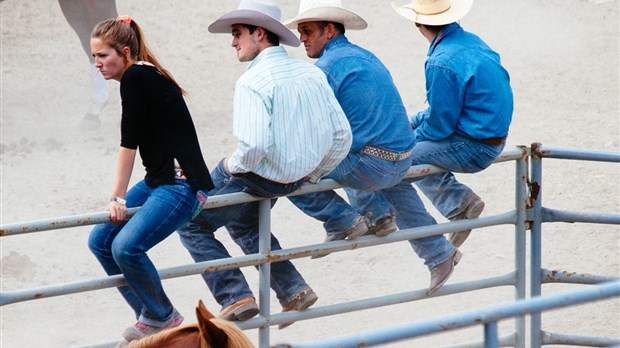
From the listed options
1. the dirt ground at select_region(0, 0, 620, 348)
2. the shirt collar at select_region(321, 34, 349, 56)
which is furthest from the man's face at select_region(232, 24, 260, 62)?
the dirt ground at select_region(0, 0, 620, 348)

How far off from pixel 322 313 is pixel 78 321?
126 inches

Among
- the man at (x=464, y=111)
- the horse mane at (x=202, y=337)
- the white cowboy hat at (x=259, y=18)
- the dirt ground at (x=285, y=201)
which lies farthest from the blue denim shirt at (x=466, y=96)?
the horse mane at (x=202, y=337)

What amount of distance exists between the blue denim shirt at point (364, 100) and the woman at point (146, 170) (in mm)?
702

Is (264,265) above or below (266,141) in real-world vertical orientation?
below

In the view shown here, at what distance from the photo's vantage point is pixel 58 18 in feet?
43.6

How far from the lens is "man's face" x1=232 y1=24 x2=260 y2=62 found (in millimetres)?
4887

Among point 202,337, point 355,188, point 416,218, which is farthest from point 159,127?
point 202,337

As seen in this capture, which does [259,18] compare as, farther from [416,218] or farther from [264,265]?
[416,218]

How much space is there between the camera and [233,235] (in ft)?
16.4

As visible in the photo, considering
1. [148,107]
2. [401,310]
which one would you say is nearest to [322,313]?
[148,107]

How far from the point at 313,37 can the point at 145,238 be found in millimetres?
1264

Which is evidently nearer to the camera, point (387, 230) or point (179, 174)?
point (179, 174)

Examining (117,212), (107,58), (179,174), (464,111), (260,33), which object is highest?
(260,33)

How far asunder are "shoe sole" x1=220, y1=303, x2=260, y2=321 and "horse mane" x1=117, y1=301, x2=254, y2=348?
1800 mm
